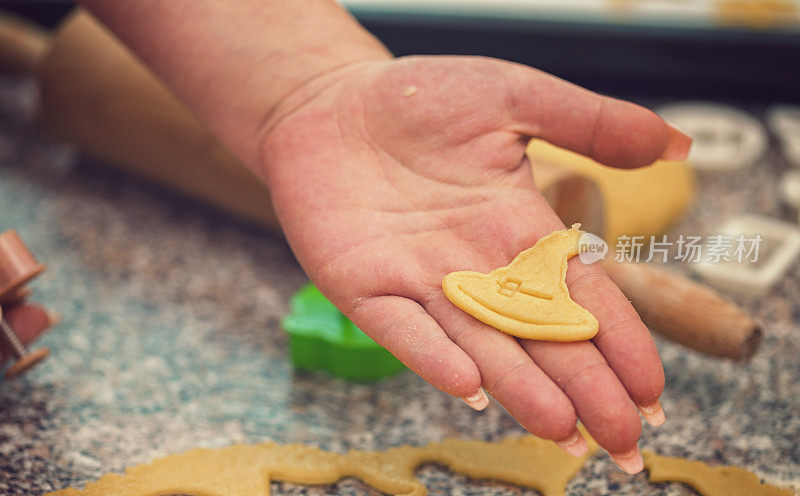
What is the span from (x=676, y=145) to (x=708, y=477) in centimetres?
38

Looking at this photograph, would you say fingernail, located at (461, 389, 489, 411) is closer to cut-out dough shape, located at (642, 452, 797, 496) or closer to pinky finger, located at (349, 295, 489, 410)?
pinky finger, located at (349, 295, 489, 410)

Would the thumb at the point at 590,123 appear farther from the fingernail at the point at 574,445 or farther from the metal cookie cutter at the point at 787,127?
the metal cookie cutter at the point at 787,127

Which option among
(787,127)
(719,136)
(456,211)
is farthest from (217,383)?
(787,127)

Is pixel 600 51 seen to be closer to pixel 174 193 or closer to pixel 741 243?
pixel 741 243

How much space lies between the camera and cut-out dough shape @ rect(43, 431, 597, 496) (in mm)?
835

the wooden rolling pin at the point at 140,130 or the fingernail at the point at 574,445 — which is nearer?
the fingernail at the point at 574,445

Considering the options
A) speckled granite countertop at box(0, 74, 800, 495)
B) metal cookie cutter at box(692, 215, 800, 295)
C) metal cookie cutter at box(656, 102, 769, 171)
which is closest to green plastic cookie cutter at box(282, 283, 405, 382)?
speckled granite countertop at box(0, 74, 800, 495)

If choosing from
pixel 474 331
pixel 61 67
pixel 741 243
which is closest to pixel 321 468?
pixel 474 331

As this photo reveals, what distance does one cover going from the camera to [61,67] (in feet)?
4.72

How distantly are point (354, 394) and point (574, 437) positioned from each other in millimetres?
420

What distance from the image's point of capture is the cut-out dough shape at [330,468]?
0.83m

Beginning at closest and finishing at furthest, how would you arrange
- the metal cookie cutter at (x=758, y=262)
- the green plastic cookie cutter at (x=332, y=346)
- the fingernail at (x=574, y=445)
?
1. the fingernail at (x=574, y=445)
2. the green plastic cookie cutter at (x=332, y=346)
3. the metal cookie cutter at (x=758, y=262)

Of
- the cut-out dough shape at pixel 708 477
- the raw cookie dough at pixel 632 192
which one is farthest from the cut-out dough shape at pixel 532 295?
the raw cookie dough at pixel 632 192

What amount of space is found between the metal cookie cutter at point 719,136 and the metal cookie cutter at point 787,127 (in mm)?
34
